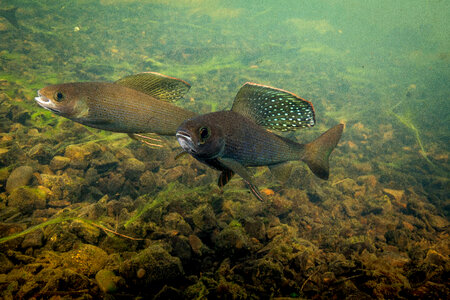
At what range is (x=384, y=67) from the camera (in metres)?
27.5

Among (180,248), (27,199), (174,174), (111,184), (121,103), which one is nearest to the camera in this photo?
(180,248)

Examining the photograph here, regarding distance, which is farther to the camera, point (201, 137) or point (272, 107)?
point (272, 107)

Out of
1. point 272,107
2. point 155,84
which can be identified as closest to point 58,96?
point 155,84

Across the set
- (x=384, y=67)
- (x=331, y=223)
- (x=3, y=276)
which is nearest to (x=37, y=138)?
(x=3, y=276)

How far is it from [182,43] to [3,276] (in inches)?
840

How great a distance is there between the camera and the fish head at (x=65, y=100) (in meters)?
2.19

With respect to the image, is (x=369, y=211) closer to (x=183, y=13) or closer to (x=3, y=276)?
(x=3, y=276)

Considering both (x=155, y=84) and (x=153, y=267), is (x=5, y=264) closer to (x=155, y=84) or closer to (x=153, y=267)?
(x=153, y=267)

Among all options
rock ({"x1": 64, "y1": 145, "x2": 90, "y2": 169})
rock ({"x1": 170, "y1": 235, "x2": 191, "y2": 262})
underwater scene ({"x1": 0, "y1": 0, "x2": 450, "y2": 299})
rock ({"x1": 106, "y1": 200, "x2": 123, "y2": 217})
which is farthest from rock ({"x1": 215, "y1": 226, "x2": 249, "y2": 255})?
rock ({"x1": 64, "y1": 145, "x2": 90, "y2": 169})

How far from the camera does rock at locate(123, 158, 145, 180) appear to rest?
12.4 feet

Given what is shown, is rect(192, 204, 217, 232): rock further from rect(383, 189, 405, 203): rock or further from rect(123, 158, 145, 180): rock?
rect(383, 189, 405, 203): rock

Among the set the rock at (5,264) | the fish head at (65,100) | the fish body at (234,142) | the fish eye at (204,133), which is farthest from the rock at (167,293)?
the fish head at (65,100)

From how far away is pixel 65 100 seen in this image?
86.4 inches

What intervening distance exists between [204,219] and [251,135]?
1.26 m
